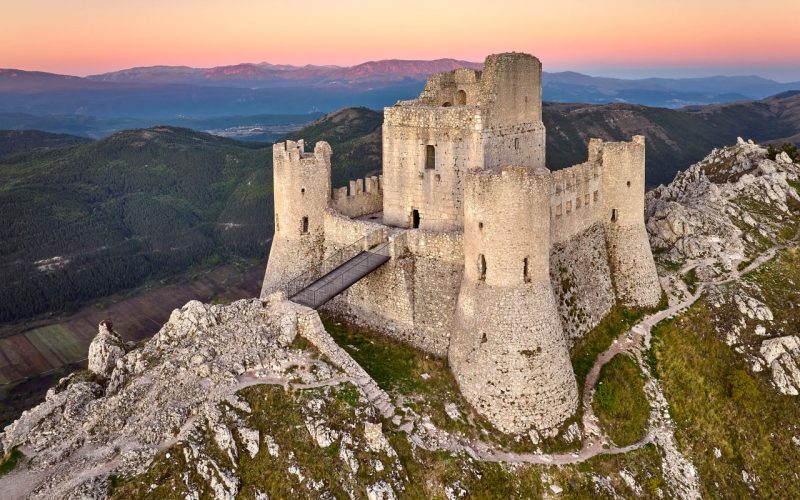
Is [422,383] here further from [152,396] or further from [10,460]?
[10,460]

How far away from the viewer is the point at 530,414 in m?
30.7

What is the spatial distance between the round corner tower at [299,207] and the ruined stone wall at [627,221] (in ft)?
59.5

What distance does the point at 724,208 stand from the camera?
55969 mm

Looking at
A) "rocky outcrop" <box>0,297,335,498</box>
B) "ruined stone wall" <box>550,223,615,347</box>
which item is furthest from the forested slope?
"ruined stone wall" <box>550,223,615,347</box>

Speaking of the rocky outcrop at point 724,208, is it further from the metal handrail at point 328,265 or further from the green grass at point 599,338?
the metal handrail at point 328,265

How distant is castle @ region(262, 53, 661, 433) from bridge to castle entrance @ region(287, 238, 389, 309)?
0.61m

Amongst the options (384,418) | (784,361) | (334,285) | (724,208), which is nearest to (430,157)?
(334,285)

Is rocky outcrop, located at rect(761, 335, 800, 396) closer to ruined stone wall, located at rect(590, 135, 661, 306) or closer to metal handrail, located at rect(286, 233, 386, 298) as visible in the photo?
ruined stone wall, located at rect(590, 135, 661, 306)

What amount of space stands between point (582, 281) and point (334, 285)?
15.9 meters

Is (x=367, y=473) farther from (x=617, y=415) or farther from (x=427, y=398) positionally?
(x=617, y=415)

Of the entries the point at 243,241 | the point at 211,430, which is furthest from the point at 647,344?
the point at 243,241

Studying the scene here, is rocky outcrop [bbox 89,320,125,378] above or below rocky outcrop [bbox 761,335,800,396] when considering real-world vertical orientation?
above

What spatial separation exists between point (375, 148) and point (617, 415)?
466 ft

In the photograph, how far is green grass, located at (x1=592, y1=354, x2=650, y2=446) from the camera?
1290 inches
